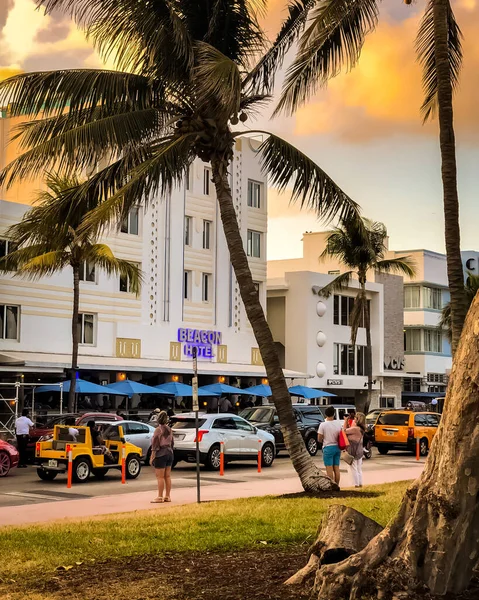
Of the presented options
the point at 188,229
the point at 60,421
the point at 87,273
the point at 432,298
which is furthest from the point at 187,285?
the point at 432,298

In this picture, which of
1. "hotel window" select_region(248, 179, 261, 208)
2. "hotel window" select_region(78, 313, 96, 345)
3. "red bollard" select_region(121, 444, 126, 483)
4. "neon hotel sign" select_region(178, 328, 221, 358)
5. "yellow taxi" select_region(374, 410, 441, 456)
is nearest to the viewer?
"red bollard" select_region(121, 444, 126, 483)

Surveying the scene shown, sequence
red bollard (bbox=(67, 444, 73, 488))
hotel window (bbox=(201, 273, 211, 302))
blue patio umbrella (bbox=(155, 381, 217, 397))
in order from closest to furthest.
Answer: red bollard (bbox=(67, 444, 73, 488)) → blue patio umbrella (bbox=(155, 381, 217, 397)) → hotel window (bbox=(201, 273, 211, 302))

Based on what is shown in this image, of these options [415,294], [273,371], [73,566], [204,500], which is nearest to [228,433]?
[204,500]

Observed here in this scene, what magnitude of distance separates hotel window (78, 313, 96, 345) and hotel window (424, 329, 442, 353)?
35.1 m

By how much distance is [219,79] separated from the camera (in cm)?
1591

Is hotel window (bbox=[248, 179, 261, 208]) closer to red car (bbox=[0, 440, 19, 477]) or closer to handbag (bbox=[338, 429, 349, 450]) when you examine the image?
red car (bbox=[0, 440, 19, 477])

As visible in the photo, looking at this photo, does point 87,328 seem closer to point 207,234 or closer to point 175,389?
point 175,389

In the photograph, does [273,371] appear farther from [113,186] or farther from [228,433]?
[228,433]

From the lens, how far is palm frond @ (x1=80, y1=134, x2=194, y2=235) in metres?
16.8

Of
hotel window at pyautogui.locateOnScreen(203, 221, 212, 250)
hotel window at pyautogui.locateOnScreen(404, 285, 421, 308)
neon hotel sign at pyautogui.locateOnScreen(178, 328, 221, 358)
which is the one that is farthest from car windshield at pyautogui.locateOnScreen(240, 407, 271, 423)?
hotel window at pyautogui.locateOnScreen(404, 285, 421, 308)

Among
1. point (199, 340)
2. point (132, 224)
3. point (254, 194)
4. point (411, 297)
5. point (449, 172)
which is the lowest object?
point (199, 340)

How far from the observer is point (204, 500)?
19.6m

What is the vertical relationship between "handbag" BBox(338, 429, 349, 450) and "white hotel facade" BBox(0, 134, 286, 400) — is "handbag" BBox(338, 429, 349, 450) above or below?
below

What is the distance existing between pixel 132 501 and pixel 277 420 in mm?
14684
